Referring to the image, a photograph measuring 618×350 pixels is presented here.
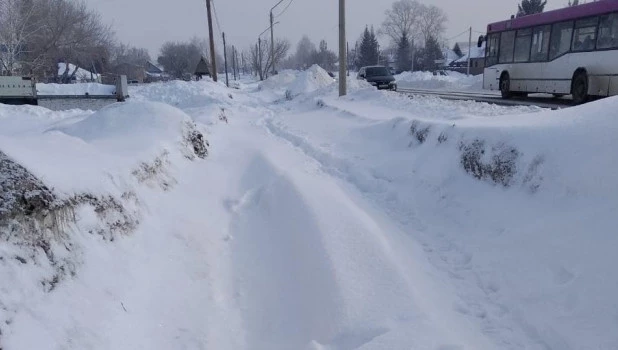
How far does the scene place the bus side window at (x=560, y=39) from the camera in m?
16.4

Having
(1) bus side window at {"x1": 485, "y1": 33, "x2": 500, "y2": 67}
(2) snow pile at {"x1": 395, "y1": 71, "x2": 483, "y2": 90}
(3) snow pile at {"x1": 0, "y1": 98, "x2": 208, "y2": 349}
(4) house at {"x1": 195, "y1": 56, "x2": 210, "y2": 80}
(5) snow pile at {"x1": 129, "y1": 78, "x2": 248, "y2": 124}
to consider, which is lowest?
(2) snow pile at {"x1": 395, "y1": 71, "x2": 483, "y2": 90}

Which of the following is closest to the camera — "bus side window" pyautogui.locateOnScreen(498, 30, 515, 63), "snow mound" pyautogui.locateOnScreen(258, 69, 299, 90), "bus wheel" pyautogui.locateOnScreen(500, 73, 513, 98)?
"bus side window" pyautogui.locateOnScreen(498, 30, 515, 63)

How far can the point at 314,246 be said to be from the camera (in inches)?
201

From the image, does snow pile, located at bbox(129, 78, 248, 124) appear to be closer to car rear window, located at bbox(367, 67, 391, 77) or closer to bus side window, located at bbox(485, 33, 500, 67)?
car rear window, located at bbox(367, 67, 391, 77)

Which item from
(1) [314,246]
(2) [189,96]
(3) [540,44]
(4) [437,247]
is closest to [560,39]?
(3) [540,44]

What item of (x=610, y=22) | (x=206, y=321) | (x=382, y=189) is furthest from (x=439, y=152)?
(x=610, y=22)

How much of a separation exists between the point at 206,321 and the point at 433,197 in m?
4.32

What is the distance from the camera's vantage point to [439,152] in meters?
8.23

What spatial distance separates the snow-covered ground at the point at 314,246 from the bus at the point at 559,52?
9.87m

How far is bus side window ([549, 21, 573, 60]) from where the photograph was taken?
16.4 m

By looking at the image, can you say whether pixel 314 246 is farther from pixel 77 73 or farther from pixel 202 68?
pixel 77 73

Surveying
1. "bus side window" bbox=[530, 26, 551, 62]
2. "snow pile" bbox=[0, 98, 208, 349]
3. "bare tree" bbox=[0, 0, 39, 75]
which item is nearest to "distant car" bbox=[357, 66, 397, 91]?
"bus side window" bbox=[530, 26, 551, 62]

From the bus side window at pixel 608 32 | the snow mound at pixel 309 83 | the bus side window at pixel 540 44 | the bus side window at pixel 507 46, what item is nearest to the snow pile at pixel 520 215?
the bus side window at pixel 608 32

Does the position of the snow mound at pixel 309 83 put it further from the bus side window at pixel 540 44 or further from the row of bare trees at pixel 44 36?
the row of bare trees at pixel 44 36
